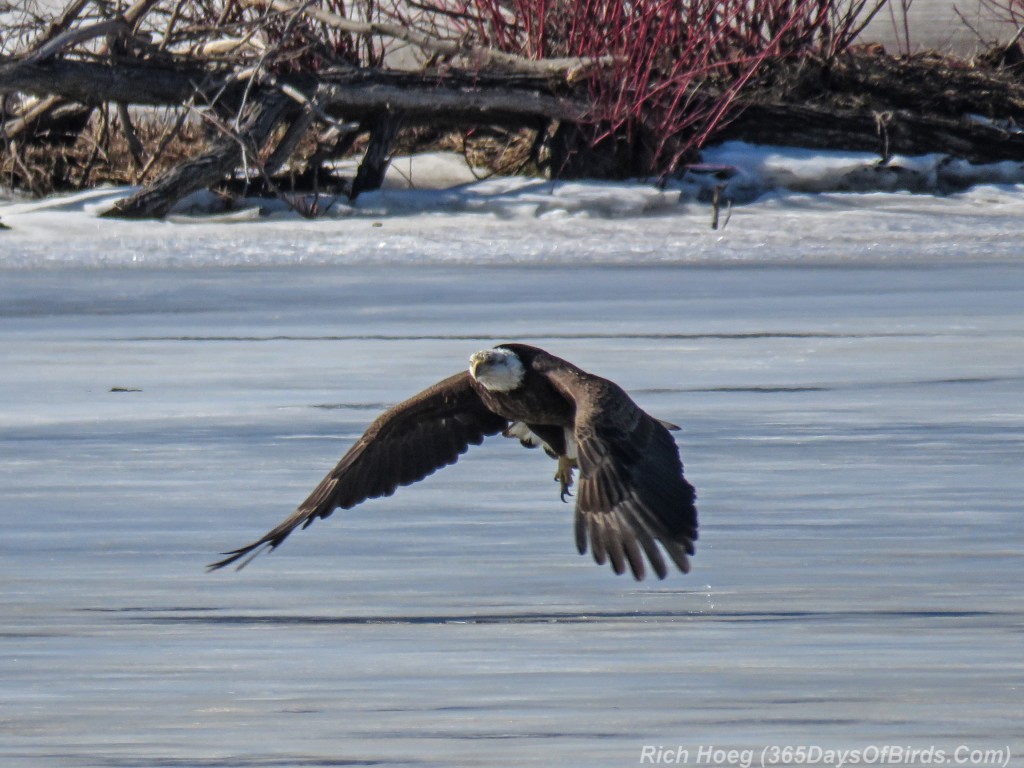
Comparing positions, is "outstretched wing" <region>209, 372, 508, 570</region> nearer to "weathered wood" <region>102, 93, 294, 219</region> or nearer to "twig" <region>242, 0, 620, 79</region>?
"weathered wood" <region>102, 93, 294, 219</region>

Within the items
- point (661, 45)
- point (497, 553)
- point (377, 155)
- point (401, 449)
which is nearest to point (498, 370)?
point (401, 449)

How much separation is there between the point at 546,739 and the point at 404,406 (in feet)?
3.90

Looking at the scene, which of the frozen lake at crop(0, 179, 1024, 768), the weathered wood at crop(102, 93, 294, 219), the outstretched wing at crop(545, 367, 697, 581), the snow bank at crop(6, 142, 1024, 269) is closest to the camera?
the frozen lake at crop(0, 179, 1024, 768)

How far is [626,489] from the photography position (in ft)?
10.5

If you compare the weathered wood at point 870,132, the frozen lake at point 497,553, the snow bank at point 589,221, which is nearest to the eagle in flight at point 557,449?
the frozen lake at point 497,553

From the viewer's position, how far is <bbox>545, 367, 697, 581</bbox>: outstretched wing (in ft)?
10.1

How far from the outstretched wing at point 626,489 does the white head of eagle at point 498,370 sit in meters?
0.25

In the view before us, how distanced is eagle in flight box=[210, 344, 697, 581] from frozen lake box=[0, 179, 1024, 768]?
0.18 m

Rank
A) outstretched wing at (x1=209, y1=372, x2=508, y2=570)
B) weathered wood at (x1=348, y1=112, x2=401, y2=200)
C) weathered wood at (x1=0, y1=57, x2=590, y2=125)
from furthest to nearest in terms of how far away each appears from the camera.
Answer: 1. weathered wood at (x1=348, y1=112, x2=401, y2=200)
2. weathered wood at (x1=0, y1=57, x2=590, y2=125)
3. outstretched wing at (x1=209, y1=372, x2=508, y2=570)

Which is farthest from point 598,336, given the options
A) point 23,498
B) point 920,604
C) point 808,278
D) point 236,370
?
point 920,604

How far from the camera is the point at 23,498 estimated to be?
4.51 m

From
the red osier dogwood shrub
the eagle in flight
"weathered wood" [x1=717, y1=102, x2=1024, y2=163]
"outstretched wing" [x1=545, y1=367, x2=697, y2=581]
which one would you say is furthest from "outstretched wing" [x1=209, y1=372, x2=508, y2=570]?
"weathered wood" [x1=717, y1=102, x2=1024, y2=163]

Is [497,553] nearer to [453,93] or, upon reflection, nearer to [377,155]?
[453,93]

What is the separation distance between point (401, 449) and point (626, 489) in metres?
0.83
